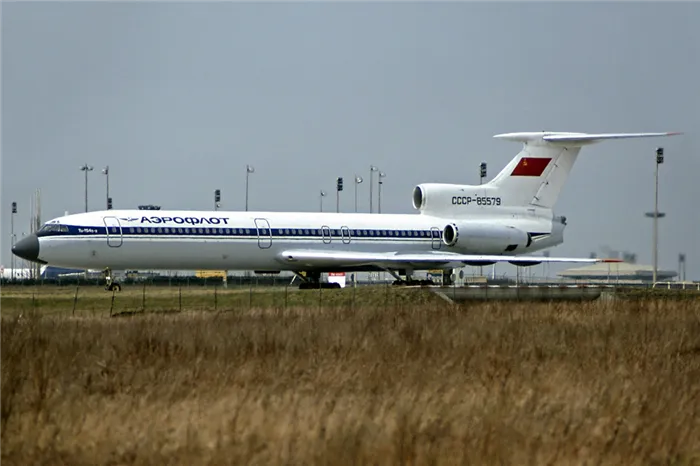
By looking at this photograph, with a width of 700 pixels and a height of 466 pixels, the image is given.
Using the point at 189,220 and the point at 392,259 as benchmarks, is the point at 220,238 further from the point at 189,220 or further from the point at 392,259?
the point at 392,259

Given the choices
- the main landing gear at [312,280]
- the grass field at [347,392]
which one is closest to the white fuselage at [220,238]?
the main landing gear at [312,280]

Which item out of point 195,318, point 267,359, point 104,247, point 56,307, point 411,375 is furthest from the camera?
point 104,247

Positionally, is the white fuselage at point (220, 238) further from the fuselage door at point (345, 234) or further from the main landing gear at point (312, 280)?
the main landing gear at point (312, 280)

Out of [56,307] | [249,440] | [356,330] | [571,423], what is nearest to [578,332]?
[356,330]

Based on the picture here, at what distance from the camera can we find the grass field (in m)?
12.2

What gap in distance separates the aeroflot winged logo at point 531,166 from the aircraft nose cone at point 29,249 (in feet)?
70.5

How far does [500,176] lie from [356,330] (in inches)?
1128

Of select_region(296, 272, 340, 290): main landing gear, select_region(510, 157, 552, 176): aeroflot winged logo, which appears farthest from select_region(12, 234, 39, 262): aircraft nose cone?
select_region(510, 157, 552, 176): aeroflot winged logo

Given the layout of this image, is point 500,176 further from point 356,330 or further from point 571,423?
point 571,423

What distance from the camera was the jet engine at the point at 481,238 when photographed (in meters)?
48.1

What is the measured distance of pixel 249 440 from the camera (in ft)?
40.1

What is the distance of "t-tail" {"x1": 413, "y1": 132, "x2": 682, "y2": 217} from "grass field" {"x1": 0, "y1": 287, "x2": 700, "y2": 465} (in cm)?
2400

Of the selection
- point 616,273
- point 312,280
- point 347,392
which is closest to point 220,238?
point 312,280

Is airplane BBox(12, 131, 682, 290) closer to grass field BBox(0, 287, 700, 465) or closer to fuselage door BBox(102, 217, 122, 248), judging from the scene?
fuselage door BBox(102, 217, 122, 248)
